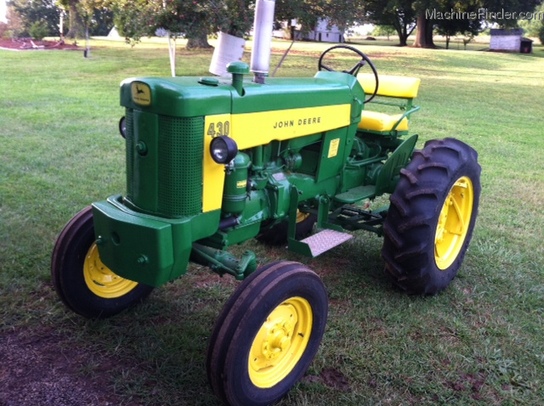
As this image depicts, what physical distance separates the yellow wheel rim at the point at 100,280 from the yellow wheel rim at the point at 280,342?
109 centimetres

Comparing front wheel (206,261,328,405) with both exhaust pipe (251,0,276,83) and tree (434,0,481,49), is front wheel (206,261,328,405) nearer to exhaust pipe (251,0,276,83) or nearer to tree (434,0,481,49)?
exhaust pipe (251,0,276,83)

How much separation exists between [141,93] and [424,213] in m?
1.90

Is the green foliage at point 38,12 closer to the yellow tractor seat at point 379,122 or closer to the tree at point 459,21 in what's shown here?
the tree at point 459,21

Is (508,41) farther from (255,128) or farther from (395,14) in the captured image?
(255,128)

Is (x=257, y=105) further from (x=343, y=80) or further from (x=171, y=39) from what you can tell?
(x=171, y=39)

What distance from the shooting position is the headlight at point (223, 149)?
8.35ft

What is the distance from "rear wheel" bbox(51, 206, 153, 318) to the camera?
3.06m

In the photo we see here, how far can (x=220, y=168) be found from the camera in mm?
2723

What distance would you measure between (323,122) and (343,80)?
1.24 ft

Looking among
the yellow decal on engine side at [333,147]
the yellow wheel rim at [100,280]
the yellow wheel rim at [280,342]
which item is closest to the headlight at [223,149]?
the yellow wheel rim at [280,342]

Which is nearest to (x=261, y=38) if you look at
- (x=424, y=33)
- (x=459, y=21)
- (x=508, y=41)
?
(x=424, y=33)

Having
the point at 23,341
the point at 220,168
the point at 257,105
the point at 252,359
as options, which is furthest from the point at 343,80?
the point at 23,341

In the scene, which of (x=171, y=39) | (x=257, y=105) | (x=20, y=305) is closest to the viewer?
(x=257, y=105)

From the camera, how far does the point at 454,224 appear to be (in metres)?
4.15
